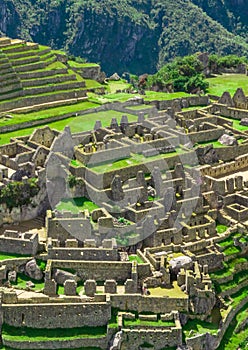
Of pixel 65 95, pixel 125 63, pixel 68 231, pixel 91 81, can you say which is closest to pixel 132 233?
pixel 68 231

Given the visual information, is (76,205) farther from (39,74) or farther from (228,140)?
(39,74)

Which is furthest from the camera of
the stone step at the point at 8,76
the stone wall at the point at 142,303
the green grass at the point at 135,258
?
the stone step at the point at 8,76

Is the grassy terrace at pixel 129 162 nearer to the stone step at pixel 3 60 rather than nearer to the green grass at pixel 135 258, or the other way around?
the green grass at pixel 135 258

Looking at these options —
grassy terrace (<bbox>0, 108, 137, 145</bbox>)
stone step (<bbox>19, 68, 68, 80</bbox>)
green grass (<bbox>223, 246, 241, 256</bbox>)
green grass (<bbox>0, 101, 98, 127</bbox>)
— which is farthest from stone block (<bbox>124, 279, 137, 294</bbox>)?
stone step (<bbox>19, 68, 68, 80</bbox>)

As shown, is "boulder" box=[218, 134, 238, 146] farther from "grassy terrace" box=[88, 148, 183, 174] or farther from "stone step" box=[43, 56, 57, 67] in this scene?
"stone step" box=[43, 56, 57, 67]

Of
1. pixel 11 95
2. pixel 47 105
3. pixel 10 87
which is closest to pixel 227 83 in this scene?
pixel 47 105

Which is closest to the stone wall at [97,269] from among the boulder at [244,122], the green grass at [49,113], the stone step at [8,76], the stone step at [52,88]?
the green grass at [49,113]
